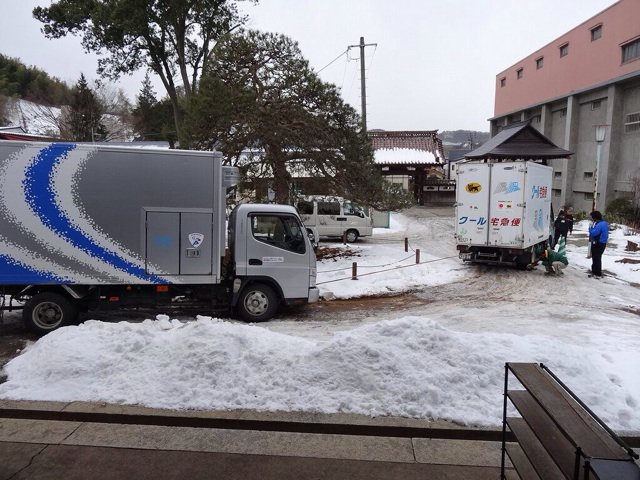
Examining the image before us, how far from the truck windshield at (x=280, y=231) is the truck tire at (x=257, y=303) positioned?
87 cm

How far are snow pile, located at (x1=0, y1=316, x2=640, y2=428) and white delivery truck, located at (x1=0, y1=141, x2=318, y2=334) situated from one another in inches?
117

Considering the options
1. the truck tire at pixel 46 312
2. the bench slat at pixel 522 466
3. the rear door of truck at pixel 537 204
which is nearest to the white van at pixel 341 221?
the rear door of truck at pixel 537 204

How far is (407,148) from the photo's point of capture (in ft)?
138

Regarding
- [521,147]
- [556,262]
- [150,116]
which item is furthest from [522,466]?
[150,116]

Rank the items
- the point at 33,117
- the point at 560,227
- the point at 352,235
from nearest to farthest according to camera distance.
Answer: the point at 560,227 → the point at 352,235 → the point at 33,117

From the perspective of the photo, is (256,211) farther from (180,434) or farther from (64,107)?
(64,107)

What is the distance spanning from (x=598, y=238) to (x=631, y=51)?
69.7 feet

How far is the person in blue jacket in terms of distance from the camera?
14.5 meters

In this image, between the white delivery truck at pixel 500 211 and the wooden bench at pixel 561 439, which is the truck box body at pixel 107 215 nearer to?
the wooden bench at pixel 561 439

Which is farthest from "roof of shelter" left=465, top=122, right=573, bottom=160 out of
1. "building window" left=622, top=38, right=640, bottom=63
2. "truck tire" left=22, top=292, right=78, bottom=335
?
"truck tire" left=22, top=292, right=78, bottom=335

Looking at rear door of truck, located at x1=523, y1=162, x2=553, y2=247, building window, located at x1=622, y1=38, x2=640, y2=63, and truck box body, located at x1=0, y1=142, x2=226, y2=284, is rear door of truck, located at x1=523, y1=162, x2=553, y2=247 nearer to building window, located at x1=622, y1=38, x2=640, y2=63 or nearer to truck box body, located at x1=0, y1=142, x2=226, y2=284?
truck box body, located at x1=0, y1=142, x2=226, y2=284

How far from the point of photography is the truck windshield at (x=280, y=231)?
9.77 m

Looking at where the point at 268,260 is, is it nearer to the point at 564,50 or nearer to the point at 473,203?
the point at 473,203

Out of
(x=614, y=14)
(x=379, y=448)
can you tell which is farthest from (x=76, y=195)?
(x=614, y=14)
